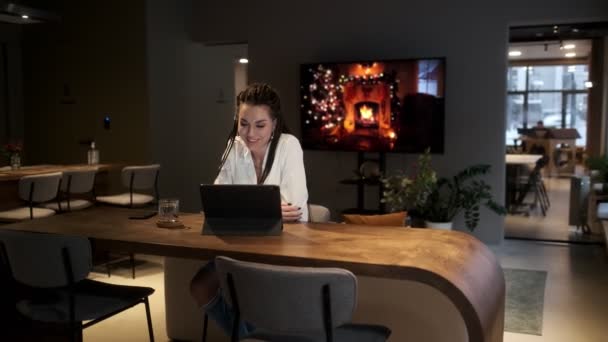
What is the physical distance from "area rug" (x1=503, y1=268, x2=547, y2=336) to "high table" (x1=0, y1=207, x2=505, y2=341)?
1407 mm

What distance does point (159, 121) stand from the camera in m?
7.00

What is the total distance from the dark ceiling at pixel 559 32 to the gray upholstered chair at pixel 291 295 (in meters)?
5.10

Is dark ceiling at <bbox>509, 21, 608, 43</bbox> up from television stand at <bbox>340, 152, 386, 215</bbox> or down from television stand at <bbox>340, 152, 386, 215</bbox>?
up

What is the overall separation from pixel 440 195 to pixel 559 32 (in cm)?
211

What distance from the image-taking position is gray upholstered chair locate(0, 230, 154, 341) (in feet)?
7.81

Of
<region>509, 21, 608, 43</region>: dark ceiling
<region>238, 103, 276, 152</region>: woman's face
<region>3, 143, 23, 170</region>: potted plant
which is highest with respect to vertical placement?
<region>509, 21, 608, 43</region>: dark ceiling

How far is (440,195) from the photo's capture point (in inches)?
246

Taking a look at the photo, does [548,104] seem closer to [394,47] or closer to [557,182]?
[557,182]

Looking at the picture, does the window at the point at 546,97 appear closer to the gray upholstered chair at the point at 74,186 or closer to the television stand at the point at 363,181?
the television stand at the point at 363,181

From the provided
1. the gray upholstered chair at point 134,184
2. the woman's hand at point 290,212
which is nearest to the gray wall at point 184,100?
the gray upholstered chair at point 134,184

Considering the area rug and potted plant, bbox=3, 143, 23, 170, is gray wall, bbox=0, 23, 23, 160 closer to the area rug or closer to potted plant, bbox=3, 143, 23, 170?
potted plant, bbox=3, 143, 23, 170

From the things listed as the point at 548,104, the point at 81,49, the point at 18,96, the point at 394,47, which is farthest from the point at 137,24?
the point at 548,104

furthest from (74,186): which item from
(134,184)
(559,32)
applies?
(559,32)

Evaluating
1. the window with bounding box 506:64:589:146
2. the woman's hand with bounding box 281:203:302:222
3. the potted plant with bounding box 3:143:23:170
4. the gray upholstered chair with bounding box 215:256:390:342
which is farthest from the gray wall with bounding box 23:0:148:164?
the window with bounding box 506:64:589:146
